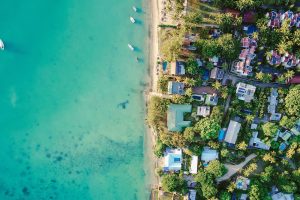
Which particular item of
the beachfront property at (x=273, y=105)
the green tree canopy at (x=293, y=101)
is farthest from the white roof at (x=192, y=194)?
the green tree canopy at (x=293, y=101)

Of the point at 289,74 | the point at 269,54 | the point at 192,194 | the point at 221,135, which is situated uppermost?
the point at 269,54

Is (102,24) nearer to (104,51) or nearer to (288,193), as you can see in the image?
(104,51)

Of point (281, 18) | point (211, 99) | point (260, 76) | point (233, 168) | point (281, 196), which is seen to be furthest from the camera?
point (281, 196)

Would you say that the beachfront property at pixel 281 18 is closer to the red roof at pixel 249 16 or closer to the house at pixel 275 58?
the red roof at pixel 249 16

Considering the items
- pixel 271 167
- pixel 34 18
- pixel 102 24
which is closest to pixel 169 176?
pixel 271 167

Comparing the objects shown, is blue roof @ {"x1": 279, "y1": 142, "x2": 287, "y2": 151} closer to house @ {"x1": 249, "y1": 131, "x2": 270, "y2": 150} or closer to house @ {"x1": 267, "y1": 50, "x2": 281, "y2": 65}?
house @ {"x1": 249, "y1": 131, "x2": 270, "y2": 150}

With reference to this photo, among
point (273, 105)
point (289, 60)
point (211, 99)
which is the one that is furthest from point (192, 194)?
point (289, 60)

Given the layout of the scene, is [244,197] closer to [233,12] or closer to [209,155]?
[209,155]
